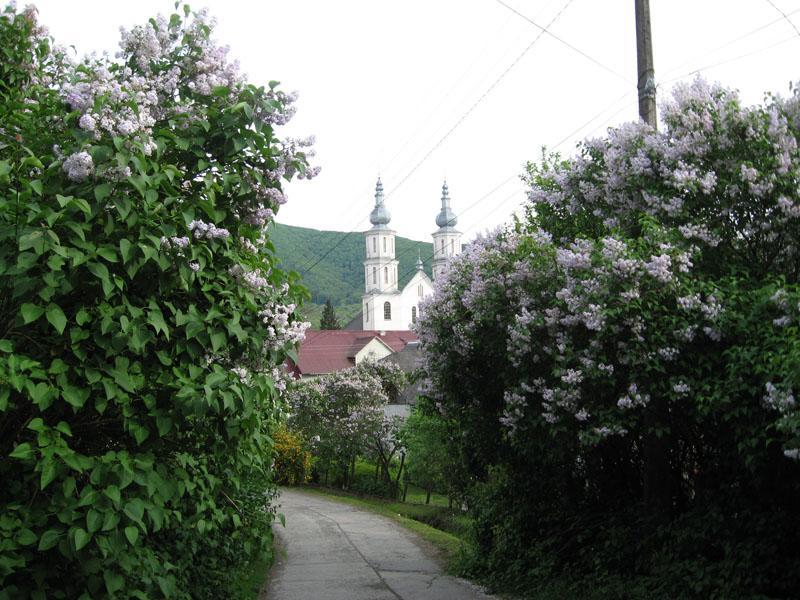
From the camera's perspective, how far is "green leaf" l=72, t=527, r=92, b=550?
12.8ft

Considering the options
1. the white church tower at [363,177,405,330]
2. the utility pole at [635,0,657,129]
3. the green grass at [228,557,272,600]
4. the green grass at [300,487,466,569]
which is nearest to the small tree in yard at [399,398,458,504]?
the green grass at [300,487,466,569]

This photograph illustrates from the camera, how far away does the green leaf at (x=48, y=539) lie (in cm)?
402

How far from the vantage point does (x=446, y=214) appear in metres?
135

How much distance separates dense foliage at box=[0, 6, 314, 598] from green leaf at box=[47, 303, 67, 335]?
14 mm

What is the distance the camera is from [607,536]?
393 inches

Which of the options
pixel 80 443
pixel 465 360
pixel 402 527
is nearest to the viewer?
pixel 80 443

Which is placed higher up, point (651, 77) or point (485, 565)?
point (651, 77)

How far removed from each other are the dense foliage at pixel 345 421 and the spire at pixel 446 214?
3764 inches

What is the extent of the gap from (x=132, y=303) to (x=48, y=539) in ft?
4.11

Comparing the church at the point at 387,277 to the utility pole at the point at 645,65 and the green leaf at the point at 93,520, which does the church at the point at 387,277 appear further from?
the green leaf at the point at 93,520

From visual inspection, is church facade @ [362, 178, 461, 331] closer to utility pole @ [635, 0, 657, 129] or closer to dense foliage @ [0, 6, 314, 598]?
utility pole @ [635, 0, 657, 129]

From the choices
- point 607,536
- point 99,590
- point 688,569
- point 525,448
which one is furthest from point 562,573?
point 99,590

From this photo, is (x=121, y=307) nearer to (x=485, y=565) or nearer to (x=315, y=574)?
(x=485, y=565)

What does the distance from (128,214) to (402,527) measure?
18.9 metres
